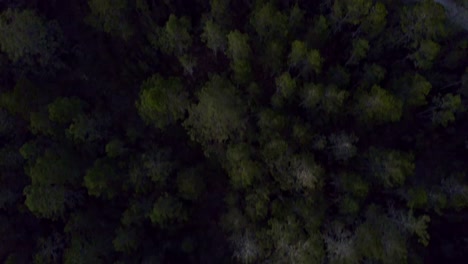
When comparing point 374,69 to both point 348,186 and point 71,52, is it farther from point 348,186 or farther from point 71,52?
point 71,52

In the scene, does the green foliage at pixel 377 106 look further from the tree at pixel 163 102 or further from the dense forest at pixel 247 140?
the tree at pixel 163 102

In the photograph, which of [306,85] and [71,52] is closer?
[306,85]

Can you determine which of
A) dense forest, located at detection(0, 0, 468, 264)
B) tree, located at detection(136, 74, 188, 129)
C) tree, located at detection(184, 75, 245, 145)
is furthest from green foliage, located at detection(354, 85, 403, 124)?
tree, located at detection(136, 74, 188, 129)

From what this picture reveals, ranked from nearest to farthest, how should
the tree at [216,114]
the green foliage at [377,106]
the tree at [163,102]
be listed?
the tree at [216,114]
the green foliage at [377,106]
the tree at [163,102]

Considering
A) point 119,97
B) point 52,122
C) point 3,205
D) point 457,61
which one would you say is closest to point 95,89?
point 119,97

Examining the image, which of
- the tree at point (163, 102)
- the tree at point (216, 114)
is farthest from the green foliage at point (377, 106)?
the tree at point (163, 102)

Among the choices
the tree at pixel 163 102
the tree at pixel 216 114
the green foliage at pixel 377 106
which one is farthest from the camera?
the tree at pixel 163 102
